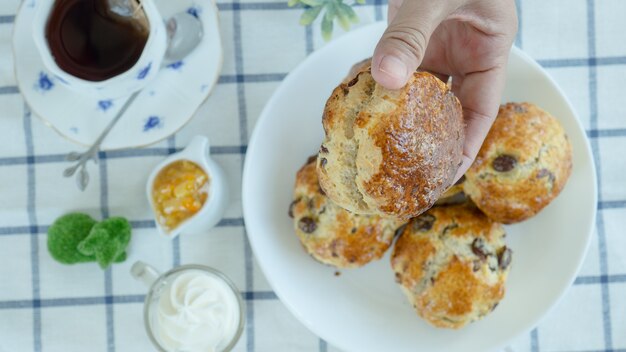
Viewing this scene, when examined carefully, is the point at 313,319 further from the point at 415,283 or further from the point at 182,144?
the point at 182,144

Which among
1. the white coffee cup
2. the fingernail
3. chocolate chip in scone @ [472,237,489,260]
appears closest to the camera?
the fingernail

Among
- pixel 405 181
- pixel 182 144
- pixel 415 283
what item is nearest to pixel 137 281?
pixel 182 144

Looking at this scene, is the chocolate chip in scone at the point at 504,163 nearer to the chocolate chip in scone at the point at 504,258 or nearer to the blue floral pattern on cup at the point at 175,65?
the chocolate chip in scone at the point at 504,258

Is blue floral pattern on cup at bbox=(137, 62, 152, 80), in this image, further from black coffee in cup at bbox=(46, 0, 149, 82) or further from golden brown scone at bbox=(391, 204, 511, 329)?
golden brown scone at bbox=(391, 204, 511, 329)

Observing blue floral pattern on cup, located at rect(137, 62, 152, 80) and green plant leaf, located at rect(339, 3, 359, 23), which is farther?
green plant leaf, located at rect(339, 3, 359, 23)

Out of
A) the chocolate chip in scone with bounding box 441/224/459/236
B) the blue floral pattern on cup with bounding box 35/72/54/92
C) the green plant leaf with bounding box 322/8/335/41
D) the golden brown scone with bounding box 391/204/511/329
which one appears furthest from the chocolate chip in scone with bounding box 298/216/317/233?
the blue floral pattern on cup with bounding box 35/72/54/92
